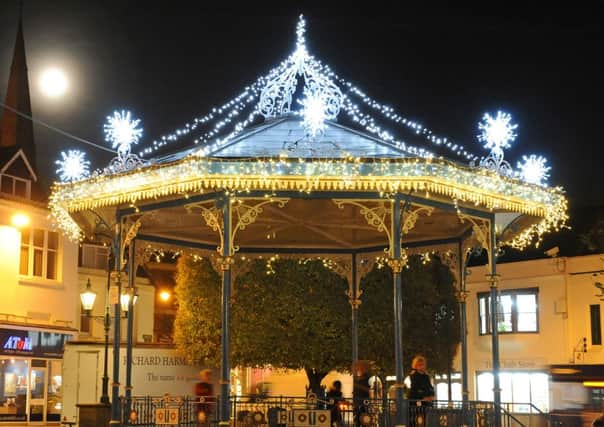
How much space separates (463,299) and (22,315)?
24.8m

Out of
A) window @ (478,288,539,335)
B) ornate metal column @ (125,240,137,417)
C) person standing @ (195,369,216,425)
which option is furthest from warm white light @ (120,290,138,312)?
window @ (478,288,539,335)

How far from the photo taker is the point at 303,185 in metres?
19.2

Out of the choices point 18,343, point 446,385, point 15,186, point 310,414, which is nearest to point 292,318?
point 18,343

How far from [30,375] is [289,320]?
41.1ft

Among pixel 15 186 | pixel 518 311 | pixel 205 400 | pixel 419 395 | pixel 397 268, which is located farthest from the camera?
pixel 518 311

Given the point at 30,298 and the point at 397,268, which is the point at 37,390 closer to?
the point at 30,298

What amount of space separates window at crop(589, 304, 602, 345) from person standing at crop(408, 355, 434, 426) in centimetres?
2666

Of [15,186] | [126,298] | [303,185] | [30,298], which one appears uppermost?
[15,186]

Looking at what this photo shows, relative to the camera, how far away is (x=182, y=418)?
20.8 metres

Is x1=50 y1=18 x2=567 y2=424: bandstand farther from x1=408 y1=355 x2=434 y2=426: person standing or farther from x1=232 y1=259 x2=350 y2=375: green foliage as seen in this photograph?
x1=232 y1=259 x2=350 y2=375: green foliage

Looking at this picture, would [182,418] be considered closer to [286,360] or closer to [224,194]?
[224,194]

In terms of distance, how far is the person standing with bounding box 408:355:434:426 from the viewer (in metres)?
19.2

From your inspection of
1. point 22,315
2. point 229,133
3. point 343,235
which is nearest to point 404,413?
point 229,133

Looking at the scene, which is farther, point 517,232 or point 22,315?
point 22,315
